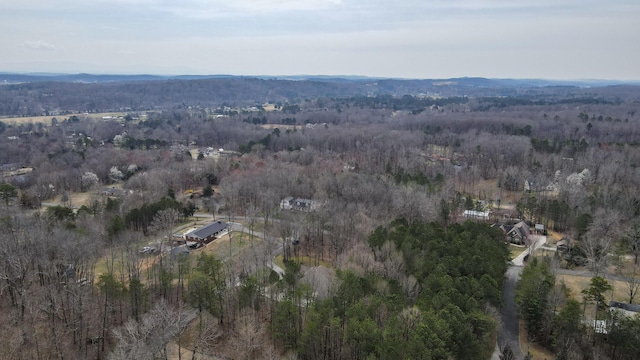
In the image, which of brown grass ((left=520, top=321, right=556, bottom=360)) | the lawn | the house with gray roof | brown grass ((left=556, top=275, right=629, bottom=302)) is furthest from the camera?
the house with gray roof

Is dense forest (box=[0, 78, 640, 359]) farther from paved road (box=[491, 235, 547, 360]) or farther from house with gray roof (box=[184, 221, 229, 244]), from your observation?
house with gray roof (box=[184, 221, 229, 244])

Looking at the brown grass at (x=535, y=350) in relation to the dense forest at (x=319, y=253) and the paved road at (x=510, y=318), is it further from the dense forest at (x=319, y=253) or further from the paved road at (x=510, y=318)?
the paved road at (x=510, y=318)

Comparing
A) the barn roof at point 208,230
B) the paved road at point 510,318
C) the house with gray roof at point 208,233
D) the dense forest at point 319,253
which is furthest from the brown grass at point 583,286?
the barn roof at point 208,230

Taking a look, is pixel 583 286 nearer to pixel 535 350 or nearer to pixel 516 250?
pixel 516 250

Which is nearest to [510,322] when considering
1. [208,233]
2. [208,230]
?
[208,233]

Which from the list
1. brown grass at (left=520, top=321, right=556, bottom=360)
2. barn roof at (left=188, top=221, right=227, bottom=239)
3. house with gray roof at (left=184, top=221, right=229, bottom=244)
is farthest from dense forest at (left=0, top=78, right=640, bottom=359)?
barn roof at (left=188, top=221, right=227, bottom=239)

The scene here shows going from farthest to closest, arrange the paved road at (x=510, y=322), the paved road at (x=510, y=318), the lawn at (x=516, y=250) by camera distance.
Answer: the lawn at (x=516, y=250)
the paved road at (x=510, y=322)
the paved road at (x=510, y=318)

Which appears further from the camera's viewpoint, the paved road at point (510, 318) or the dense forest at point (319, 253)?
the paved road at point (510, 318)

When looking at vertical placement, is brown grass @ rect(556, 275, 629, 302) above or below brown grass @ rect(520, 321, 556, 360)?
above

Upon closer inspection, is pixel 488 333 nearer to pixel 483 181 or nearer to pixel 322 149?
pixel 483 181
